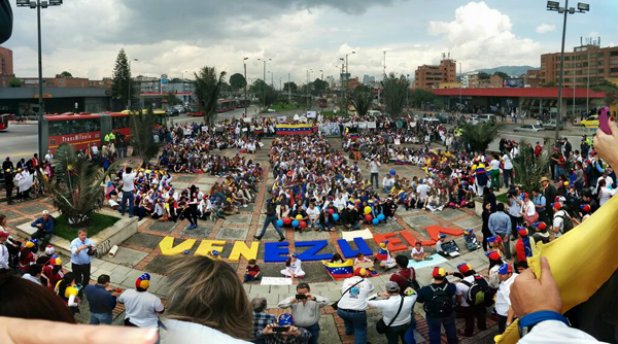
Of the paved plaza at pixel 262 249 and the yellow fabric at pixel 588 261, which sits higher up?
the yellow fabric at pixel 588 261

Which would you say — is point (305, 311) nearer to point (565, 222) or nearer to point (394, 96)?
point (565, 222)

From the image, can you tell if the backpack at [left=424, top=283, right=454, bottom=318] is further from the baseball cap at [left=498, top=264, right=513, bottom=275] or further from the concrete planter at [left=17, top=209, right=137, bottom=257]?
the concrete planter at [left=17, top=209, right=137, bottom=257]

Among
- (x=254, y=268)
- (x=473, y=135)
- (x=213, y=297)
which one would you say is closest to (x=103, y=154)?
(x=254, y=268)

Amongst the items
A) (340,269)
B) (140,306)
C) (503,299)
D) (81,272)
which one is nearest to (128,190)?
(81,272)

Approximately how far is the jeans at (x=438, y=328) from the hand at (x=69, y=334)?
289 inches

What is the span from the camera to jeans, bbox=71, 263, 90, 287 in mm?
9984

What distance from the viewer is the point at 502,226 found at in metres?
11.8

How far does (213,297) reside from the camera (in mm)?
1872

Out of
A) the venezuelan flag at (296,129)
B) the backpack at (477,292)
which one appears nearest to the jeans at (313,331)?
the backpack at (477,292)

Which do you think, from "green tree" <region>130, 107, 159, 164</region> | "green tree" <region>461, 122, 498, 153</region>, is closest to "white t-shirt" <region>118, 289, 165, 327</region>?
"green tree" <region>130, 107, 159, 164</region>

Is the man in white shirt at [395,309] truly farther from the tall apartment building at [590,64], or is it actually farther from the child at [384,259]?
the tall apartment building at [590,64]

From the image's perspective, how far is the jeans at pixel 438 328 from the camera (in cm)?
756

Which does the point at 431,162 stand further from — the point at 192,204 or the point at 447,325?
the point at 447,325

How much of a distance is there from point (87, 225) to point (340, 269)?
789 cm
